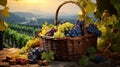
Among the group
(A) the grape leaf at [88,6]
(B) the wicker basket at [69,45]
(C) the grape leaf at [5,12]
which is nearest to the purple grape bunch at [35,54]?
(B) the wicker basket at [69,45]

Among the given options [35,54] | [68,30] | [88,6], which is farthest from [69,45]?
[88,6]

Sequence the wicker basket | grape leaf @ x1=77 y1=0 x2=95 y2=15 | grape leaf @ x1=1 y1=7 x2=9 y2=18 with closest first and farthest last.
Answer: grape leaf @ x1=1 y1=7 x2=9 y2=18 → the wicker basket → grape leaf @ x1=77 y1=0 x2=95 y2=15

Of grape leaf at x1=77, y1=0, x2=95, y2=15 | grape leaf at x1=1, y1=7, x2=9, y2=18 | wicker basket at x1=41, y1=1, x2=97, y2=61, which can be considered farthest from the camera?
grape leaf at x1=77, y1=0, x2=95, y2=15

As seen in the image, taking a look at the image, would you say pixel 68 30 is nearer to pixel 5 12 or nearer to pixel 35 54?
pixel 35 54

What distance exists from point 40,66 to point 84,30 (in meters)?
0.56

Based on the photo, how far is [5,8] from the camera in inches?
104

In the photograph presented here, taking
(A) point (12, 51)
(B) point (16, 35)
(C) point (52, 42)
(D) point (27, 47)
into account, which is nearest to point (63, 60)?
(C) point (52, 42)

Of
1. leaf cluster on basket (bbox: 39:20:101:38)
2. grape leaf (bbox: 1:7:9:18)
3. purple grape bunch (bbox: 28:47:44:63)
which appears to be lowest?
purple grape bunch (bbox: 28:47:44:63)

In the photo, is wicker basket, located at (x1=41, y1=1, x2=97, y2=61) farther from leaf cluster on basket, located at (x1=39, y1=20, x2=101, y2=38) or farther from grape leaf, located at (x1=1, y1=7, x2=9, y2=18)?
grape leaf, located at (x1=1, y1=7, x2=9, y2=18)

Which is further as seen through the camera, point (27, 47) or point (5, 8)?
point (27, 47)

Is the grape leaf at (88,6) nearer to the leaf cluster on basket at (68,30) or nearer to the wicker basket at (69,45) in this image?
the leaf cluster on basket at (68,30)

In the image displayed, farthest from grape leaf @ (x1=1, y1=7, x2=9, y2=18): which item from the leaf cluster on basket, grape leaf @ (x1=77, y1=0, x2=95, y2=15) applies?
grape leaf @ (x1=77, y1=0, x2=95, y2=15)

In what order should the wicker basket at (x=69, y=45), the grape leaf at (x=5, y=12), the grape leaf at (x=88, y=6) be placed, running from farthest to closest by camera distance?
the grape leaf at (x=88, y=6)
the wicker basket at (x=69, y=45)
the grape leaf at (x=5, y=12)

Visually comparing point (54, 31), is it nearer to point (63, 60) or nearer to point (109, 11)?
point (63, 60)
